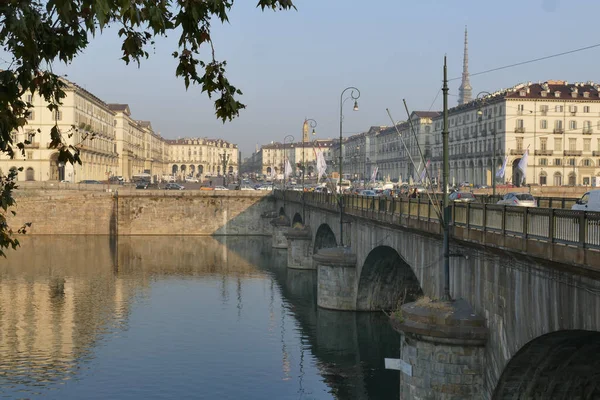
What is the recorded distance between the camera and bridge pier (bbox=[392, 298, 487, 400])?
21188 mm

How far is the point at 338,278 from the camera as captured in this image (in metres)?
45.3

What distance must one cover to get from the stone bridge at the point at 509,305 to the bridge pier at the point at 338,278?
1335 cm

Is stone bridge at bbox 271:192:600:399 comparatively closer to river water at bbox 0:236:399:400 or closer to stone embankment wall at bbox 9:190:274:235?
river water at bbox 0:236:399:400

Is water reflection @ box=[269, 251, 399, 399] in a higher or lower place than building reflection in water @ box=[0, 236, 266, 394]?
lower

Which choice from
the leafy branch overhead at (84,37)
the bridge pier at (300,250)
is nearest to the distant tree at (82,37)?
the leafy branch overhead at (84,37)

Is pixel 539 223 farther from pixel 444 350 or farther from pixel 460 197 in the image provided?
pixel 460 197

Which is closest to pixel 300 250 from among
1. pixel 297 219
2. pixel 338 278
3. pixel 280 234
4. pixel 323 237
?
pixel 323 237

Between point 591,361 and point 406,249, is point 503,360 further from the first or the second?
point 406,249

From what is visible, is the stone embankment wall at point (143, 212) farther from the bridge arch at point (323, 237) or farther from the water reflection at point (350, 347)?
the water reflection at point (350, 347)

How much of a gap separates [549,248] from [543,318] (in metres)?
1.74

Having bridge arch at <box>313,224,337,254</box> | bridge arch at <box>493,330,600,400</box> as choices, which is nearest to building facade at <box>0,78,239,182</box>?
bridge arch at <box>313,224,337,254</box>

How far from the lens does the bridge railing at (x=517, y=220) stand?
15211 mm

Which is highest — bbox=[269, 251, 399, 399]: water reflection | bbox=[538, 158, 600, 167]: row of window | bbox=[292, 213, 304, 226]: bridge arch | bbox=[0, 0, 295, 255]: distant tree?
bbox=[538, 158, 600, 167]: row of window

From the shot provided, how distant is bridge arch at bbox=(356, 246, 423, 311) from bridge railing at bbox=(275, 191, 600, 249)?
9.44m
